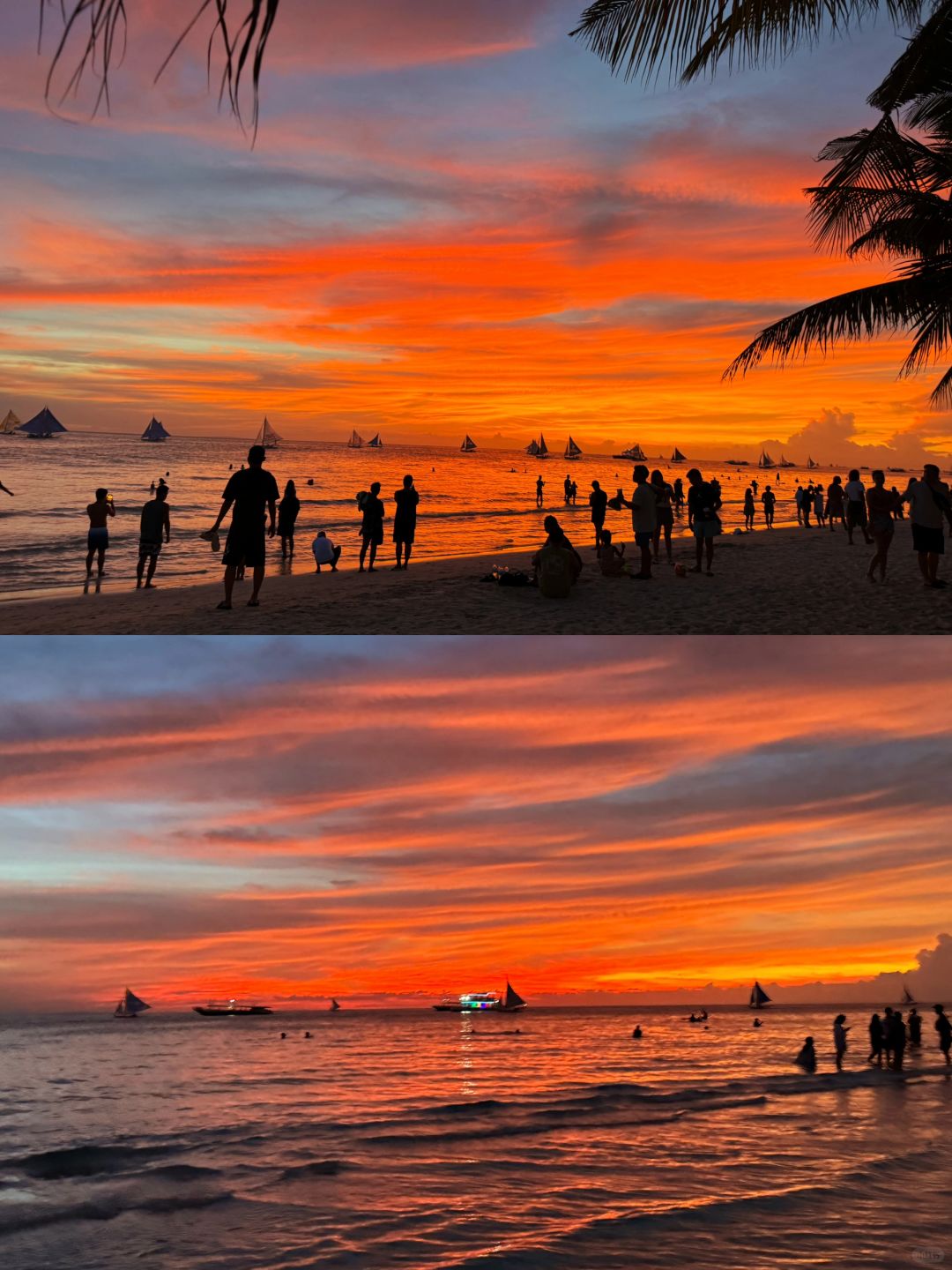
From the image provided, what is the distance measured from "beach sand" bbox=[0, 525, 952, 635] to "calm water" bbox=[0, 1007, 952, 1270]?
7.80m

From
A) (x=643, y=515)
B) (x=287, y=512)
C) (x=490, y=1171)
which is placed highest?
(x=287, y=512)

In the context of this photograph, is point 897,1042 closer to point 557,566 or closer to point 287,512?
point 557,566

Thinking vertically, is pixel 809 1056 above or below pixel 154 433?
below

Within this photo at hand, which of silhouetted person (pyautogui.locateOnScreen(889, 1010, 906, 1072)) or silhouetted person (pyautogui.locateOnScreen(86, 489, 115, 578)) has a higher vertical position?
silhouetted person (pyautogui.locateOnScreen(86, 489, 115, 578))

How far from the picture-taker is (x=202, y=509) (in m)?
51.2

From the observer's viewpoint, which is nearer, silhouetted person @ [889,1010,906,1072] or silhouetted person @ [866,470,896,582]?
silhouetted person @ [866,470,896,582]

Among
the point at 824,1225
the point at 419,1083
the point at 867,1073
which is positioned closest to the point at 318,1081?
the point at 419,1083

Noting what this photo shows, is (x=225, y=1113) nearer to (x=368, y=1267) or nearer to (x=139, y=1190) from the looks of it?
(x=139, y=1190)

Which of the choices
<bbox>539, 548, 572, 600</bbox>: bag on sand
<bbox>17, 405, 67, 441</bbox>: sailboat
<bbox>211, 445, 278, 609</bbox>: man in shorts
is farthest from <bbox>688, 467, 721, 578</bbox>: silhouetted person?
<bbox>17, 405, 67, 441</bbox>: sailboat

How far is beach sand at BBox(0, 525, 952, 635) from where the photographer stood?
16.3 m

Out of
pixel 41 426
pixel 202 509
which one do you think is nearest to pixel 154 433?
pixel 41 426

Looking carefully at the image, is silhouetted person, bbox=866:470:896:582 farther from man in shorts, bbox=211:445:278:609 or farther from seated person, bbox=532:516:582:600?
man in shorts, bbox=211:445:278:609

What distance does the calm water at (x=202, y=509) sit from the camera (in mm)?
28844

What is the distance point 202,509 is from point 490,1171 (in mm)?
39224
